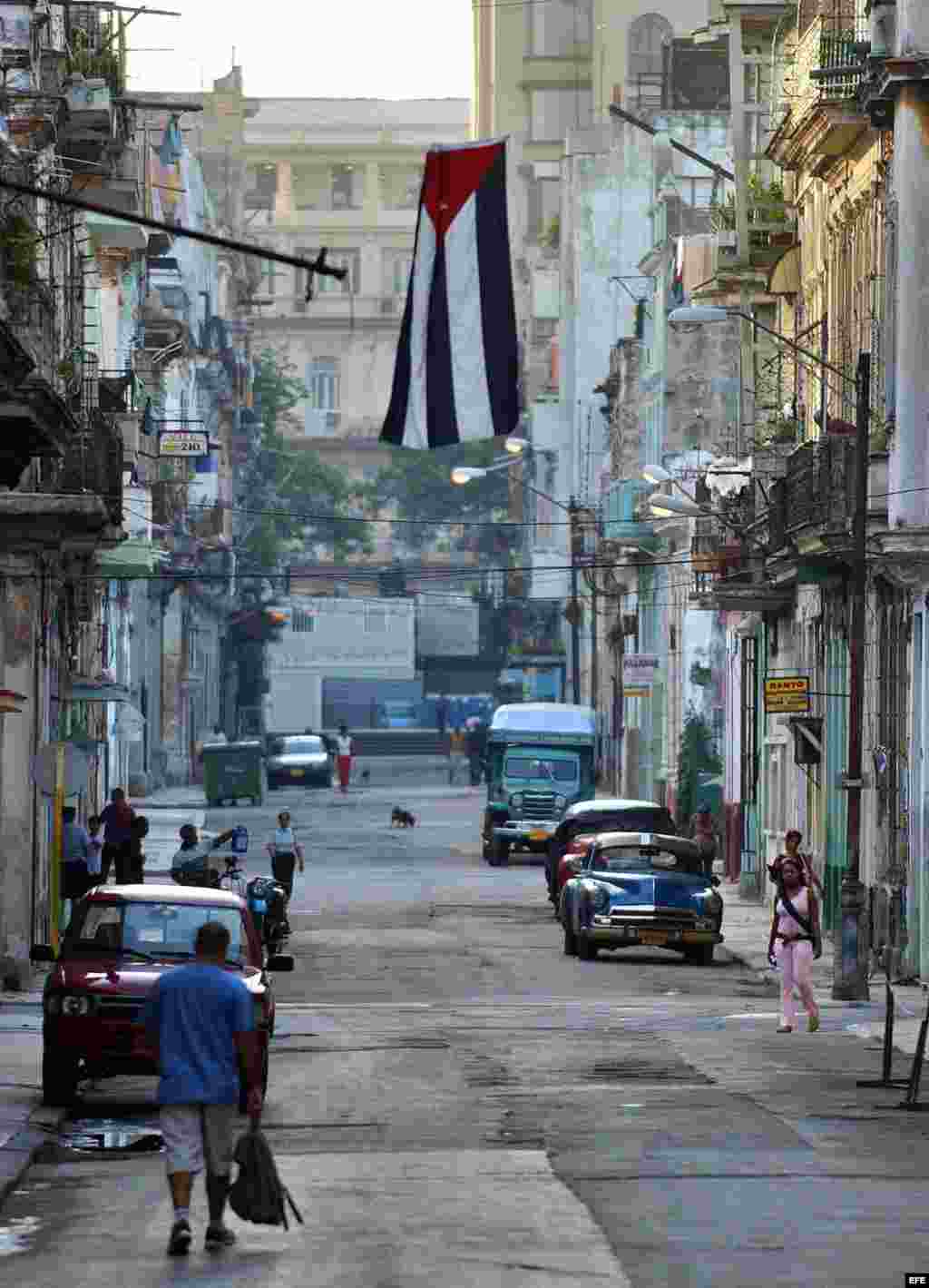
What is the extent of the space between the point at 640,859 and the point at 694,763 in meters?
26.3

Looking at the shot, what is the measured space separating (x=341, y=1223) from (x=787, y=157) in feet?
96.7

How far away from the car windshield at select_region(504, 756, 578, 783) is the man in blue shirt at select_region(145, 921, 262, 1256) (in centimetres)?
4732

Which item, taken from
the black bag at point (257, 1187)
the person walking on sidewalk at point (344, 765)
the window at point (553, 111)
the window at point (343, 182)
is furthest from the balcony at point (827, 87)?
the window at point (343, 182)

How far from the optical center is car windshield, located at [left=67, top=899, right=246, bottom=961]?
22.8 meters

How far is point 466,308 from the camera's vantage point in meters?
26.2

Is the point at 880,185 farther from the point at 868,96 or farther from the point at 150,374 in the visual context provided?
the point at 150,374

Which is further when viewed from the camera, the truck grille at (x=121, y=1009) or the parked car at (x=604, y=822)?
the parked car at (x=604, y=822)

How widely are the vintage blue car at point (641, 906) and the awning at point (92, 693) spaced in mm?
7143

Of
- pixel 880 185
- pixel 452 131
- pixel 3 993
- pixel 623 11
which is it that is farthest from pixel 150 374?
pixel 452 131

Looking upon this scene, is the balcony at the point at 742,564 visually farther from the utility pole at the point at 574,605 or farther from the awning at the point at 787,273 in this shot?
the utility pole at the point at 574,605

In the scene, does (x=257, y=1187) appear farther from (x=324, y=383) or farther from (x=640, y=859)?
(x=324, y=383)

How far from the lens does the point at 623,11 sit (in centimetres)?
11981

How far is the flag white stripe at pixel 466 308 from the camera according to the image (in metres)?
26.2

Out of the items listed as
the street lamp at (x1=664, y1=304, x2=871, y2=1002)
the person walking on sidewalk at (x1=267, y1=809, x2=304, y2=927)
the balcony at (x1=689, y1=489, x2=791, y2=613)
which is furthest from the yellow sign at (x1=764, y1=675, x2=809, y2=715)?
the person walking on sidewalk at (x1=267, y1=809, x2=304, y2=927)
